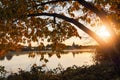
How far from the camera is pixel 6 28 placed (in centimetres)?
1730

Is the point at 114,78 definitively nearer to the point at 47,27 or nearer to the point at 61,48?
the point at 61,48

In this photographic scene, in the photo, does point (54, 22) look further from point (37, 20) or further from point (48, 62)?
point (48, 62)

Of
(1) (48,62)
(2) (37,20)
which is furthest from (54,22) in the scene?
(1) (48,62)

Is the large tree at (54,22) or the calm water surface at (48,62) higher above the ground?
the large tree at (54,22)

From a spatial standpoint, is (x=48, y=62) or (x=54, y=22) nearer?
(x=54, y=22)

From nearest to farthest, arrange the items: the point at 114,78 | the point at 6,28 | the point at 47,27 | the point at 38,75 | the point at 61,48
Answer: the point at 6,28 < the point at 47,27 < the point at 61,48 < the point at 114,78 < the point at 38,75

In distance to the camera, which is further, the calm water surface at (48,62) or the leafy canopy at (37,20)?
the calm water surface at (48,62)

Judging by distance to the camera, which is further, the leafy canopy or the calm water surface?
the calm water surface

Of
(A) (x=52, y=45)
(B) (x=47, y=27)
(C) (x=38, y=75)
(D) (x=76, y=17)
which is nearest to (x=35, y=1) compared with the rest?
(B) (x=47, y=27)

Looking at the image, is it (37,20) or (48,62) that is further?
(48,62)

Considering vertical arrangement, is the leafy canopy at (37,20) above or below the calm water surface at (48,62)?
above

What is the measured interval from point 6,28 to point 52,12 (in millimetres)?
5054

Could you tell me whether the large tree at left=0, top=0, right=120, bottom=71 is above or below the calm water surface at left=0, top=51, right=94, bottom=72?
above

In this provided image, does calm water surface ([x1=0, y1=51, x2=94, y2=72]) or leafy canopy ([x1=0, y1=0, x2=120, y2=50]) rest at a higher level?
leafy canopy ([x1=0, y1=0, x2=120, y2=50])
